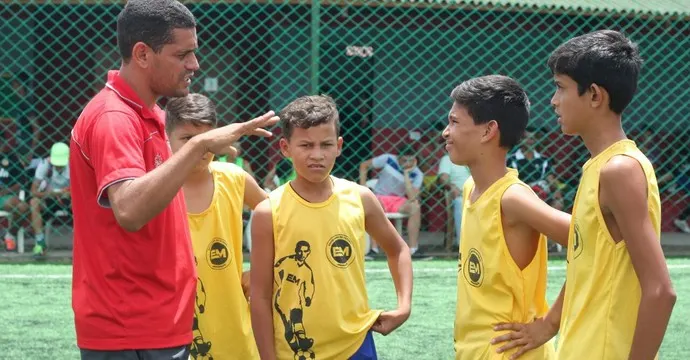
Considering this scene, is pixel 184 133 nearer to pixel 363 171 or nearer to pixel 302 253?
pixel 302 253

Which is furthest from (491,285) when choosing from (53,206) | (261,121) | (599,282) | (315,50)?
(53,206)

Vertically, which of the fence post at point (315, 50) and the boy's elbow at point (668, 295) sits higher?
the boy's elbow at point (668, 295)

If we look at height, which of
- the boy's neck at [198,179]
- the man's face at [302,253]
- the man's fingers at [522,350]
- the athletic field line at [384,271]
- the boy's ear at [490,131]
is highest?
the boy's ear at [490,131]

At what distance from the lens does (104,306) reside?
281cm

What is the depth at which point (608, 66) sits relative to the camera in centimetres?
284

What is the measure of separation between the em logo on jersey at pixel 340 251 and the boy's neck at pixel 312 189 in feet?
0.50

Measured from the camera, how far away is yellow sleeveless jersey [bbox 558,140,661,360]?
8.87 feet

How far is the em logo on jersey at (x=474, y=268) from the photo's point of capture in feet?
11.1

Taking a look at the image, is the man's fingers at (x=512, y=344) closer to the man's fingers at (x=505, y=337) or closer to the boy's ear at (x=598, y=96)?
the man's fingers at (x=505, y=337)

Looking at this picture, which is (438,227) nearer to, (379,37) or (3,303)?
(379,37)

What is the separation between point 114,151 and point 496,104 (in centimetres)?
143

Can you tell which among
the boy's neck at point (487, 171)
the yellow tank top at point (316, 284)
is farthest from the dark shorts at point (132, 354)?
the boy's neck at point (487, 171)

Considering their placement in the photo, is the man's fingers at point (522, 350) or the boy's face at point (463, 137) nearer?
the man's fingers at point (522, 350)

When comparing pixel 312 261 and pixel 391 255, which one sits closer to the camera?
pixel 312 261
